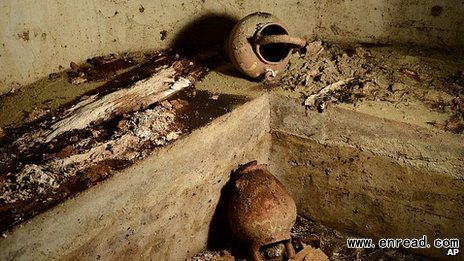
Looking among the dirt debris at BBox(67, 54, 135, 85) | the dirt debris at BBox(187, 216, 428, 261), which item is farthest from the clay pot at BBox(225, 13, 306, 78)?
the dirt debris at BBox(187, 216, 428, 261)

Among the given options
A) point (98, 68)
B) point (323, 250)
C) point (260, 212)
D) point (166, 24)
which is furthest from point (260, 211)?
point (166, 24)

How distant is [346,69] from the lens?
339 centimetres

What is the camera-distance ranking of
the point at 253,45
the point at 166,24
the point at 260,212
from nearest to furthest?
the point at 260,212 < the point at 253,45 < the point at 166,24

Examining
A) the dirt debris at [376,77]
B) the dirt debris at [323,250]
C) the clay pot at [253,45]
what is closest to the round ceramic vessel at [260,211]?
the dirt debris at [323,250]

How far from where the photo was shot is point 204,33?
394cm

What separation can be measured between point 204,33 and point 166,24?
13.0 inches

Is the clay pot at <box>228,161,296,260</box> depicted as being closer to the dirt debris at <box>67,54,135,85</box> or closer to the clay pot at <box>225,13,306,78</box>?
the clay pot at <box>225,13,306,78</box>

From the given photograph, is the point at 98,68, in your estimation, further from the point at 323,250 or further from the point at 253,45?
the point at 323,250

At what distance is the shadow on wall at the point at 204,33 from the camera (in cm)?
388

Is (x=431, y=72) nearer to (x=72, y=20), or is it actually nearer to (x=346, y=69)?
(x=346, y=69)

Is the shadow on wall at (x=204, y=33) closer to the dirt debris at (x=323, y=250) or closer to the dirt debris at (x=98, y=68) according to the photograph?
the dirt debris at (x=98, y=68)

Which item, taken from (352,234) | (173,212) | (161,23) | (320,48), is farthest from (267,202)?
(161,23)

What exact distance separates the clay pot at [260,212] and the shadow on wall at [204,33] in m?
1.38

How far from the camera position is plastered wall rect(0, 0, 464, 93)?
3254mm
